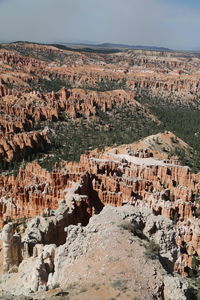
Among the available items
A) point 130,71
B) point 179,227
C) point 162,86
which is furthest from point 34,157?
point 130,71

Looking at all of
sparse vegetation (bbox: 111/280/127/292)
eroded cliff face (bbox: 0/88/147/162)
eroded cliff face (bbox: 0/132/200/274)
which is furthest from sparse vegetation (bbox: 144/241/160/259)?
eroded cliff face (bbox: 0/88/147/162)

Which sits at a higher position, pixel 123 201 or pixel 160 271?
pixel 160 271

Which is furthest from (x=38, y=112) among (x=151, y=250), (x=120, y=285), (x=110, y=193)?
(x=120, y=285)

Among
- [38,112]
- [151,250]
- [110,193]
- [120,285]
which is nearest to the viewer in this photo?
[120,285]

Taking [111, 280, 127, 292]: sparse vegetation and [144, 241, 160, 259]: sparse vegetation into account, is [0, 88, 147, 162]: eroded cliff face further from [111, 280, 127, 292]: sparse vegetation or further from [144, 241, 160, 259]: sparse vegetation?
[111, 280, 127, 292]: sparse vegetation

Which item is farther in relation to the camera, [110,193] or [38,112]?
[38,112]

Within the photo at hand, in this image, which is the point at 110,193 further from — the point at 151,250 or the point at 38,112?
the point at 38,112

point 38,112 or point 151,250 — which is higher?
point 151,250

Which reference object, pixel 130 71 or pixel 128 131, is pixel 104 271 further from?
pixel 130 71

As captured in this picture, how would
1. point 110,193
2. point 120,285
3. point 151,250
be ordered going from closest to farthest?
point 120,285, point 151,250, point 110,193
